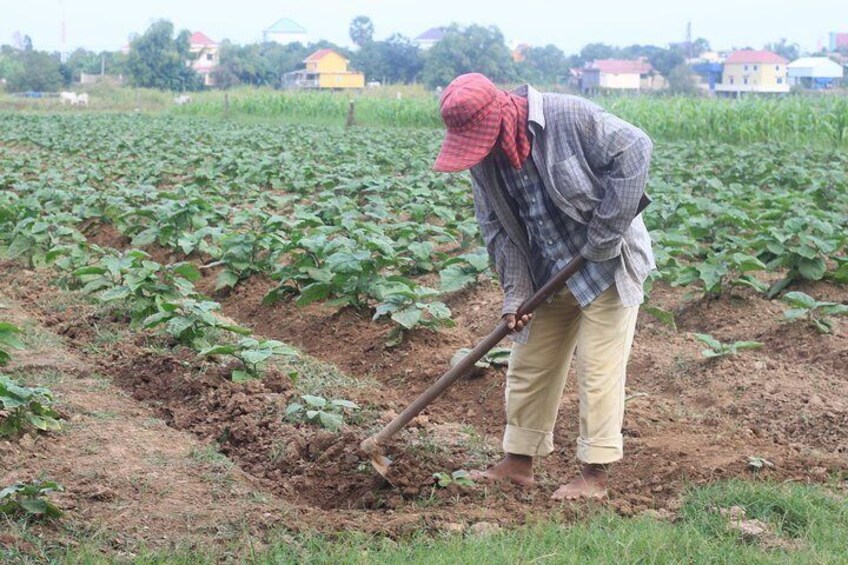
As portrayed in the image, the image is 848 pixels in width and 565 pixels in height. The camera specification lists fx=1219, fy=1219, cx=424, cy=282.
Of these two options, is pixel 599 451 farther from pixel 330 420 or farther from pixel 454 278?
pixel 454 278

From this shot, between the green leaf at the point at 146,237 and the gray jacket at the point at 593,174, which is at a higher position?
the gray jacket at the point at 593,174

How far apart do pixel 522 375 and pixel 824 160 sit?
A: 40.1 feet

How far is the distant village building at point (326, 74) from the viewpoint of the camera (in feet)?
245

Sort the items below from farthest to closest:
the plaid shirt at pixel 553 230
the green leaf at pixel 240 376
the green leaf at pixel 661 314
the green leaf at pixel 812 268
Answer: the green leaf at pixel 812 268
the green leaf at pixel 661 314
the green leaf at pixel 240 376
the plaid shirt at pixel 553 230

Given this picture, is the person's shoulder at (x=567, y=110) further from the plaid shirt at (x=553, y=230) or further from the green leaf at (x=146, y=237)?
the green leaf at (x=146, y=237)

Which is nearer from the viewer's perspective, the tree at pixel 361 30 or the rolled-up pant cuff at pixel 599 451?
the rolled-up pant cuff at pixel 599 451

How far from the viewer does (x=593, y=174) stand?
13.6ft

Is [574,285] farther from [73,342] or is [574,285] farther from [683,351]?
[73,342]

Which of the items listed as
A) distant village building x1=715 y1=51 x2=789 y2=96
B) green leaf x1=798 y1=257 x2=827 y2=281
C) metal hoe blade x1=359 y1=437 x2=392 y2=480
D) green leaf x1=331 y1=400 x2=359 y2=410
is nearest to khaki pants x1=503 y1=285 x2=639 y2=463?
metal hoe blade x1=359 y1=437 x2=392 y2=480

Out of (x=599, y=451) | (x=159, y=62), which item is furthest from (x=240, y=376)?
(x=159, y=62)

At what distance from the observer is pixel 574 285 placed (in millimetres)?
4262

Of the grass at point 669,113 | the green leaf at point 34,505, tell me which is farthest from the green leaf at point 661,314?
the grass at point 669,113

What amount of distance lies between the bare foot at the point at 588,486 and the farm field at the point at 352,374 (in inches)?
2.8

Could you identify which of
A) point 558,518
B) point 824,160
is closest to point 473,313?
point 558,518
